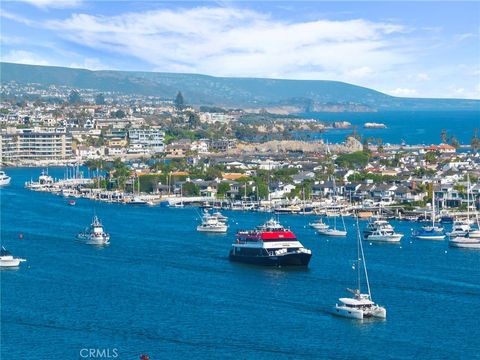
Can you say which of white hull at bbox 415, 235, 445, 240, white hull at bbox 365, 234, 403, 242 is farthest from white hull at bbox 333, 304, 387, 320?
white hull at bbox 415, 235, 445, 240

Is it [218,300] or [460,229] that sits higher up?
[460,229]

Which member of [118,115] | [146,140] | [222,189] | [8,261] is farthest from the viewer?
[118,115]

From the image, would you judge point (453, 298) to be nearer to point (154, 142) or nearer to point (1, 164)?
point (1, 164)

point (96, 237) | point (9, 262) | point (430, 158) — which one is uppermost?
point (430, 158)

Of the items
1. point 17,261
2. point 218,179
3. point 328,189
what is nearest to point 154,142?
point 218,179

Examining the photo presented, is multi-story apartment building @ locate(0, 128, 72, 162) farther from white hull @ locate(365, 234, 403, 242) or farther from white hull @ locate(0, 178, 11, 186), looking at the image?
white hull @ locate(365, 234, 403, 242)

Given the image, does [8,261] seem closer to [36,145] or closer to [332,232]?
[332,232]

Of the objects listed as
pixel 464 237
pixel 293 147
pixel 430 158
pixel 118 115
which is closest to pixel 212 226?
pixel 464 237
